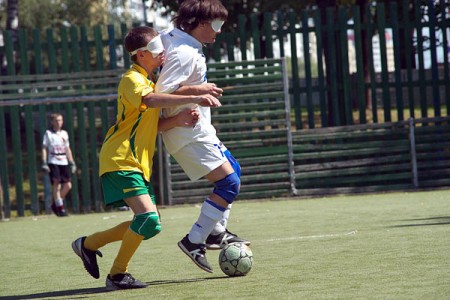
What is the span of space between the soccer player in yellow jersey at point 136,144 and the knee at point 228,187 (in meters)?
0.48

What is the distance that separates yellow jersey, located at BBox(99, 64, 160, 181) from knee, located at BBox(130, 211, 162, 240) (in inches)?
12.3

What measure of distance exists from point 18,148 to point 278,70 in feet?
15.7

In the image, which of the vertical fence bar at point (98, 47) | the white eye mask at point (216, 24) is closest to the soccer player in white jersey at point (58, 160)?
the vertical fence bar at point (98, 47)

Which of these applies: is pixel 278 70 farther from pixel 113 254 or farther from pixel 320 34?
pixel 113 254

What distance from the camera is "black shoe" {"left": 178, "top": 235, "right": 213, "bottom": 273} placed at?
7184 mm

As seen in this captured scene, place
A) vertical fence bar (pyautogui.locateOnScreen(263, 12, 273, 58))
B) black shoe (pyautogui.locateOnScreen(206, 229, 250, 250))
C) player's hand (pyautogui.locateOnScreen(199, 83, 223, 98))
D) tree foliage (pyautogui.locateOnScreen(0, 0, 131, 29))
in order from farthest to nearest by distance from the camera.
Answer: tree foliage (pyautogui.locateOnScreen(0, 0, 131, 29))
vertical fence bar (pyautogui.locateOnScreen(263, 12, 273, 58))
black shoe (pyautogui.locateOnScreen(206, 229, 250, 250))
player's hand (pyautogui.locateOnScreen(199, 83, 223, 98))

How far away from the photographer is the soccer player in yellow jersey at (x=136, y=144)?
6898 mm

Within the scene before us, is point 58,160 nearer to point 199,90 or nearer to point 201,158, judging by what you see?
point 201,158

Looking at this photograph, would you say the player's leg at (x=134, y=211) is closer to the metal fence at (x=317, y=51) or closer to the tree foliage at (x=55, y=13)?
the metal fence at (x=317, y=51)

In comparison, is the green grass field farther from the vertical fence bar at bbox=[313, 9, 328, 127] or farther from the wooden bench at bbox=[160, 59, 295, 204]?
the vertical fence bar at bbox=[313, 9, 328, 127]

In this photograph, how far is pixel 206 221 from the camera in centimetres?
732

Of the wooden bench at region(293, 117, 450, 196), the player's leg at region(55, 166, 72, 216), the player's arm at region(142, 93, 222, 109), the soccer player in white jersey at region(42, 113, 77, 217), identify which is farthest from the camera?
the wooden bench at region(293, 117, 450, 196)

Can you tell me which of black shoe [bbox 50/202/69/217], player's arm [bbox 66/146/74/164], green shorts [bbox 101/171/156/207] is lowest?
black shoe [bbox 50/202/69/217]

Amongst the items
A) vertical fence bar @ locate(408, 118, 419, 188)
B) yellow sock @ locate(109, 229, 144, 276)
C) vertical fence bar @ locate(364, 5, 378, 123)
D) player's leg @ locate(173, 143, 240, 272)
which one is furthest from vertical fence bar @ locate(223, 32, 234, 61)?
yellow sock @ locate(109, 229, 144, 276)
